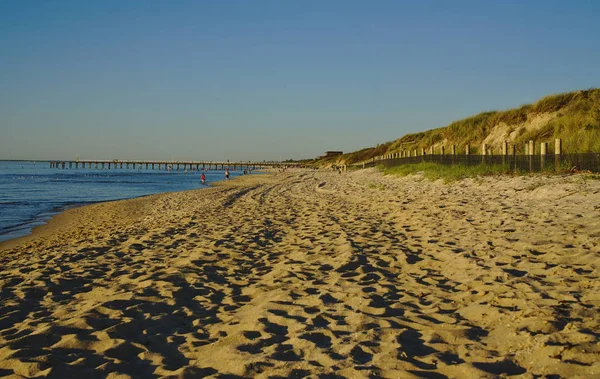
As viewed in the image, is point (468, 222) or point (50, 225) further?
point (50, 225)

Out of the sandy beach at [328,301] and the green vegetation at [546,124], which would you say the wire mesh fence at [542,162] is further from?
the sandy beach at [328,301]

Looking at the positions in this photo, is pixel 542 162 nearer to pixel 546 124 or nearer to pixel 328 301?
pixel 328 301

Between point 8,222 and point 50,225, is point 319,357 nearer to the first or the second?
point 50,225

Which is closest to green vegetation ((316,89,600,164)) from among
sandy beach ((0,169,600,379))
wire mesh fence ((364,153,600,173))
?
wire mesh fence ((364,153,600,173))

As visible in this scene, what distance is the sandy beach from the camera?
3363 millimetres

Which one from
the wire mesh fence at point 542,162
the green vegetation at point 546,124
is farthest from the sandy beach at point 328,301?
the green vegetation at point 546,124

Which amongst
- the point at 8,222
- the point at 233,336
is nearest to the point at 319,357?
the point at 233,336

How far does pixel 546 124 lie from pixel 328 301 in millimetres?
24581

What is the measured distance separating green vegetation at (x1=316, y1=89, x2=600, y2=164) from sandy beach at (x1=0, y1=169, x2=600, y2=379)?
10778 mm

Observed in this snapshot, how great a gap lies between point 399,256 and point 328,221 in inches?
154

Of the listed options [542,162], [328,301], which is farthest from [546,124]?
[328,301]

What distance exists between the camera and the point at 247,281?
5.88 m

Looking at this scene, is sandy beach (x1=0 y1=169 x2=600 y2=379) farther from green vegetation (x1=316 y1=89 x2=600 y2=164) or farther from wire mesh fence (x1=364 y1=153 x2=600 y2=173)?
green vegetation (x1=316 y1=89 x2=600 y2=164)

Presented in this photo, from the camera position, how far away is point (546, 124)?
2505cm
